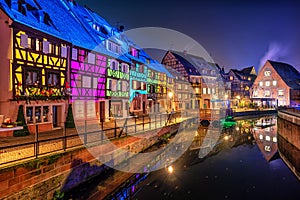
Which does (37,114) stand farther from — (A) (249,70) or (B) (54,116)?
(A) (249,70)

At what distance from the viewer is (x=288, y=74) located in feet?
215

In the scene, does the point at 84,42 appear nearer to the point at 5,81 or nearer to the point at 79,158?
the point at 5,81

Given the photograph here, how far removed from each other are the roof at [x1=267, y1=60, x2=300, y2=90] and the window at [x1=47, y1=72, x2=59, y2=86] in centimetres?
6189

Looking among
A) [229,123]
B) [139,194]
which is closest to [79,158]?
[139,194]

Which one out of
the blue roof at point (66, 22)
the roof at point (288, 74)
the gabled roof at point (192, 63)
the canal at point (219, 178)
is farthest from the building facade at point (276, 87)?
the blue roof at point (66, 22)

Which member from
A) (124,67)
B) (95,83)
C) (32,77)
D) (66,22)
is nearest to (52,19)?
(66,22)

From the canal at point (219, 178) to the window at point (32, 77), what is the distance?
32.5ft

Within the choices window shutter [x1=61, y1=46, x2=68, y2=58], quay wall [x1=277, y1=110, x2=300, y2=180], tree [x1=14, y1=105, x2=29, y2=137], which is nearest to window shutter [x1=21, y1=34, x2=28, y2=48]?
window shutter [x1=61, y1=46, x2=68, y2=58]

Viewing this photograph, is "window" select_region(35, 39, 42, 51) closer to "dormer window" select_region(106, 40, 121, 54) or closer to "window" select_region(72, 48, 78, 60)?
"window" select_region(72, 48, 78, 60)

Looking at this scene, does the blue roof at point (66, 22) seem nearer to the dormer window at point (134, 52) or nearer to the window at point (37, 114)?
the dormer window at point (134, 52)

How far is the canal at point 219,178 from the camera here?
12164mm

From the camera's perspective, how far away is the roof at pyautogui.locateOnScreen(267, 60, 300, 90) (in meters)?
61.8

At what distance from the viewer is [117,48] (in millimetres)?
26953

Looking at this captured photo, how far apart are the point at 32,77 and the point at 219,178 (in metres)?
14.9
